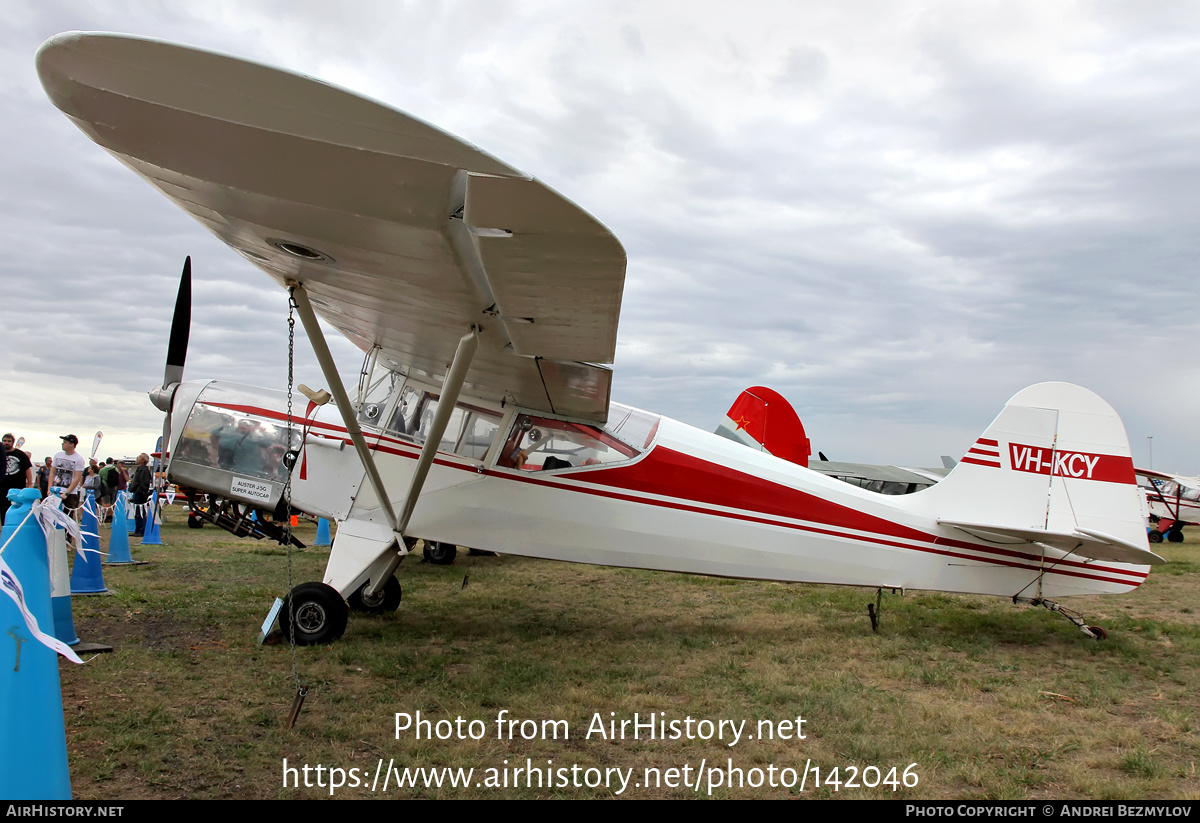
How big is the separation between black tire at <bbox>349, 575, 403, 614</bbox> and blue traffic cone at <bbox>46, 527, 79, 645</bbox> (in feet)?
6.98

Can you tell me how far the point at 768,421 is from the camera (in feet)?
43.7

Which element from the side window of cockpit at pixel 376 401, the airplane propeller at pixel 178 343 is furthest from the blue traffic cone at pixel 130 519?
the side window of cockpit at pixel 376 401

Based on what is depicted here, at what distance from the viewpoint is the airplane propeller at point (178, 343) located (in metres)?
6.37

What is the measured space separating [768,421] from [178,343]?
379 inches

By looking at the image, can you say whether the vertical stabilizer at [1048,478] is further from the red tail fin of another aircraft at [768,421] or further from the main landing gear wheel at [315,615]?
the red tail fin of another aircraft at [768,421]

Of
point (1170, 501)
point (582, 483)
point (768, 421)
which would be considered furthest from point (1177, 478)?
point (582, 483)

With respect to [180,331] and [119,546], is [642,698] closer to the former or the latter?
[180,331]

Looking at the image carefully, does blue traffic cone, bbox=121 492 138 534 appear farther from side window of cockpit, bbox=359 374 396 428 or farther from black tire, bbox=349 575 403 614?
side window of cockpit, bbox=359 374 396 428

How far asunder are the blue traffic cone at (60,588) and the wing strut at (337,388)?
→ 73.4 inches

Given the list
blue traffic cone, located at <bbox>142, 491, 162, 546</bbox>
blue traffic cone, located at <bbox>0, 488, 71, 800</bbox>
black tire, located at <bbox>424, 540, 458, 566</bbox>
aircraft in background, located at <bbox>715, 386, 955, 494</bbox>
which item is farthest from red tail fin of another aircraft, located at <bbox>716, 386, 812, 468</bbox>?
blue traffic cone, located at <bbox>0, 488, 71, 800</bbox>

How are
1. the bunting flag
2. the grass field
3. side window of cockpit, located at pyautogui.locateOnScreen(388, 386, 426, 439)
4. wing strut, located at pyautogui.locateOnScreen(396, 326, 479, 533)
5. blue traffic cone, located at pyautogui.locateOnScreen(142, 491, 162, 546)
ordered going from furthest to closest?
blue traffic cone, located at pyautogui.locateOnScreen(142, 491, 162, 546) < side window of cockpit, located at pyautogui.locateOnScreen(388, 386, 426, 439) < wing strut, located at pyautogui.locateOnScreen(396, 326, 479, 533) < the grass field < the bunting flag

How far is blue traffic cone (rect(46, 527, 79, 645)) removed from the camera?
4.71m
